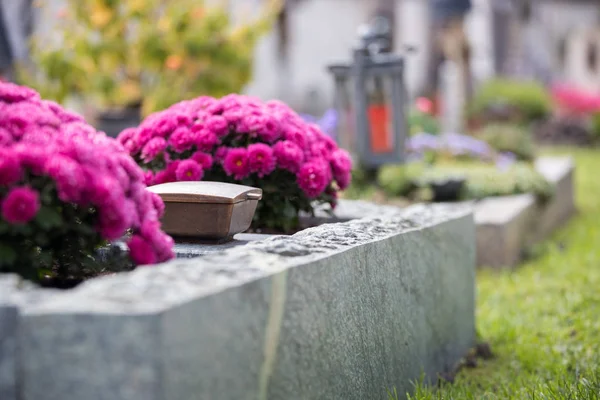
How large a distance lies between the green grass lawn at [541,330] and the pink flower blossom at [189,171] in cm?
129

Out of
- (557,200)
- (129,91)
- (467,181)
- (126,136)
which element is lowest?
(557,200)

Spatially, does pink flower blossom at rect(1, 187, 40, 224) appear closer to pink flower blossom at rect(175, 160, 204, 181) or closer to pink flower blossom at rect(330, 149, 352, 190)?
pink flower blossom at rect(175, 160, 204, 181)

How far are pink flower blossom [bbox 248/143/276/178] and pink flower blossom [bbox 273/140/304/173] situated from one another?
0.05m

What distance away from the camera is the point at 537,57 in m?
28.0

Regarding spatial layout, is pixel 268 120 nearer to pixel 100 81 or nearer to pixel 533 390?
pixel 533 390

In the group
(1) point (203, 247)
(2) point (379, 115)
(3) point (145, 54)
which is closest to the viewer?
(1) point (203, 247)

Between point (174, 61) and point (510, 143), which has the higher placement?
point (174, 61)

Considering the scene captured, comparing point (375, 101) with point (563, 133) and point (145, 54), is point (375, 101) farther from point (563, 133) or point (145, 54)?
point (563, 133)

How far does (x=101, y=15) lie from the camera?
8.79 m

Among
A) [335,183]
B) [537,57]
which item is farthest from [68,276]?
[537,57]

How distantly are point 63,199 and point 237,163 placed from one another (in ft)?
4.88

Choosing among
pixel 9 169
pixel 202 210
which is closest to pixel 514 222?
pixel 202 210

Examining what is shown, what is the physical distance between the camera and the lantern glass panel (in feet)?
25.2

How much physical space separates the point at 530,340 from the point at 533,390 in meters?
1.14
